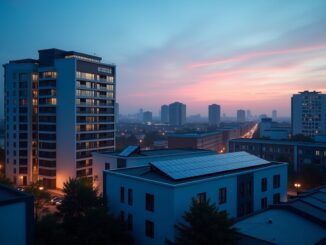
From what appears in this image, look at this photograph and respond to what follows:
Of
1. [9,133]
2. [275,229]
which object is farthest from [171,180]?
[9,133]

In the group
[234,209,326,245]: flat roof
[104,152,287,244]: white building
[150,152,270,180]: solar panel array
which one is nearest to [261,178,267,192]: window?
[104,152,287,244]: white building

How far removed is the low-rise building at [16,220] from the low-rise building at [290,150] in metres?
52.3

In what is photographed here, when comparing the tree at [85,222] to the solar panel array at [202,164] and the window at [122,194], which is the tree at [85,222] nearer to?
the window at [122,194]

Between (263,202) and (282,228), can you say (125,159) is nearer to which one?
(263,202)

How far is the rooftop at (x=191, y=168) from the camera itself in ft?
87.1

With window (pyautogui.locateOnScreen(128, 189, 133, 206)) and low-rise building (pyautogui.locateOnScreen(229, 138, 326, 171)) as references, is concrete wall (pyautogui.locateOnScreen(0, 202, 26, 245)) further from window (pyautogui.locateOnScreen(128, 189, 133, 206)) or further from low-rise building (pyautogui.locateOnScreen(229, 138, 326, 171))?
low-rise building (pyautogui.locateOnScreen(229, 138, 326, 171))

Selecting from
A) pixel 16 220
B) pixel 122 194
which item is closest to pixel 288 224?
pixel 122 194

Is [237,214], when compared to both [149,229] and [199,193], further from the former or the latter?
[149,229]

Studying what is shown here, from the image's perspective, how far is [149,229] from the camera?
2573cm

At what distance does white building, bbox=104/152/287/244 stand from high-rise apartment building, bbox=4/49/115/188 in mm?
31086

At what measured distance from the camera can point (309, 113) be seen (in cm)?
12694

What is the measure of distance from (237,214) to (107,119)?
1657 inches

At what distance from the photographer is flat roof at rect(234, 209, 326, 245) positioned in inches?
782

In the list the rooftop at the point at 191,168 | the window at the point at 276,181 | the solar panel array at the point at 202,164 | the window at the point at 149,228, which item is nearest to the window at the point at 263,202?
the window at the point at 276,181
